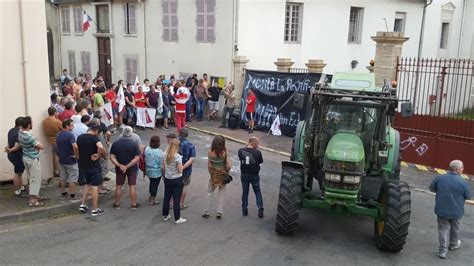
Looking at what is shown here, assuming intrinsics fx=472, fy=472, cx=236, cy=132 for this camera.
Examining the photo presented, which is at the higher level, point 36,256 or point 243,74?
point 243,74

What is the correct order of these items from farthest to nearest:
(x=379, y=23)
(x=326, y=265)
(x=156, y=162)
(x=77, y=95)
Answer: (x=379, y=23) → (x=77, y=95) → (x=156, y=162) → (x=326, y=265)

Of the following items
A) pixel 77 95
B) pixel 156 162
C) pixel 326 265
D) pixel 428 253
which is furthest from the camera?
pixel 77 95

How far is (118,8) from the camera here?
82.2 feet

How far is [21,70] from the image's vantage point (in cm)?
980

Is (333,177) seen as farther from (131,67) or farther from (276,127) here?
(131,67)

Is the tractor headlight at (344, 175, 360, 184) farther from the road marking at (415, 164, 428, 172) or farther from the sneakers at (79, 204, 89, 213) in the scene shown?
the road marking at (415, 164, 428, 172)

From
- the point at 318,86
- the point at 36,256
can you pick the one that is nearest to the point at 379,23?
the point at 318,86

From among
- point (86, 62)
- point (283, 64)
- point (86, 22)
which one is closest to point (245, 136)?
point (283, 64)

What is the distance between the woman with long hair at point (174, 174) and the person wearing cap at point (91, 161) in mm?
1362

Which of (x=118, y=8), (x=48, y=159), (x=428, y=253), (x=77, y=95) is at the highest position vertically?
(x=118, y=8)

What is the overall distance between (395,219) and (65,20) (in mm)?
27972

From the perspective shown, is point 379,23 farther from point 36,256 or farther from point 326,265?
point 36,256

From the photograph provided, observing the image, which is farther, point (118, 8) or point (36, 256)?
point (118, 8)

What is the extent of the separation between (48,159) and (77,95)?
5627mm
